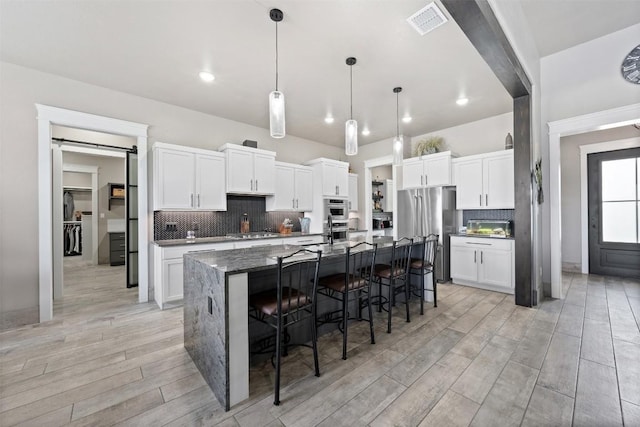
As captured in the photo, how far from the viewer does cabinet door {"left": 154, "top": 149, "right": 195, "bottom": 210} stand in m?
3.72

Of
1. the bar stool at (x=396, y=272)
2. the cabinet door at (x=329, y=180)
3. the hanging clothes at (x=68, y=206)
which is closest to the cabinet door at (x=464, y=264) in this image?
Answer: the bar stool at (x=396, y=272)

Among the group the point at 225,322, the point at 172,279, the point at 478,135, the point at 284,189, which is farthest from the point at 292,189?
the point at 225,322

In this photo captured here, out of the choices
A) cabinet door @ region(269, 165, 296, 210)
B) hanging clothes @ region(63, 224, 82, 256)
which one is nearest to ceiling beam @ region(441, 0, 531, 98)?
cabinet door @ region(269, 165, 296, 210)

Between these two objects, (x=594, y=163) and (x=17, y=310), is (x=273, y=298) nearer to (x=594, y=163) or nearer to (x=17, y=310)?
(x=17, y=310)

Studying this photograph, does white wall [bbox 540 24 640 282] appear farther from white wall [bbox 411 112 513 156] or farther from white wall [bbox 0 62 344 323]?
white wall [bbox 0 62 344 323]

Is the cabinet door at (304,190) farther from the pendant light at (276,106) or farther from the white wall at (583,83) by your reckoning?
the white wall at (583,83)

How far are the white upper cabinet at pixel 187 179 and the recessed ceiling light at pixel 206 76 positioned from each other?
3.45 ft

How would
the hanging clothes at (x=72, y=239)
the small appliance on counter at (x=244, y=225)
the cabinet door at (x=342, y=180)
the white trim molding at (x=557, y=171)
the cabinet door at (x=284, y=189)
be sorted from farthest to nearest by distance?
the hanging clothes at (x=72, y=239) < the cabinet door at (x=342, y=180) < the cabinet door at (x=284, y=189) < the small appliance on counter at (x=244, y=225) < the white trim molding at (x=557, y=171)

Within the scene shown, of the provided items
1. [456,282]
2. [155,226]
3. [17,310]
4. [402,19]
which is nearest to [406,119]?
[402,19]

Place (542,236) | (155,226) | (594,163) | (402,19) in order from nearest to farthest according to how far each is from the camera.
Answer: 1. (402,19)
2. (542,236)
3. (155,226)
4. (594,163)

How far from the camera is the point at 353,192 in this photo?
6.36 m

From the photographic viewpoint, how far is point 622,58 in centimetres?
308

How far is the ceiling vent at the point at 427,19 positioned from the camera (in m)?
2.19

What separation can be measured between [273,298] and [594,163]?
251 inches
